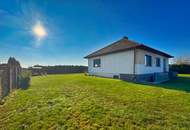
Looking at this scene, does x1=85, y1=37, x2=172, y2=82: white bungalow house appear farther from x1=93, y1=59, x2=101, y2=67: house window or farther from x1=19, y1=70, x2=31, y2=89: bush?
x1=19, y1=70, x2=31, y2=89: bush

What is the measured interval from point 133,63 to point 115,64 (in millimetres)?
2776

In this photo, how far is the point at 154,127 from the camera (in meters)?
3.51

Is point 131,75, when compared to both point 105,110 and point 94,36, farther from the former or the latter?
point 105,110

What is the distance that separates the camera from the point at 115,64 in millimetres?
16406

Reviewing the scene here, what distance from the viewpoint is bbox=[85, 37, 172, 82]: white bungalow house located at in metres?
13.9

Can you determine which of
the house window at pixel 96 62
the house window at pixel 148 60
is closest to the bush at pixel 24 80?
the house window at pixel 96 62

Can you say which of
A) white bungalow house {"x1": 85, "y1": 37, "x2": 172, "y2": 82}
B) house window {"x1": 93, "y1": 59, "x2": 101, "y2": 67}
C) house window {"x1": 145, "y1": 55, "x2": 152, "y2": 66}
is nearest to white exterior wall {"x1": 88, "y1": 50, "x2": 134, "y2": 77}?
white bungalow house {"x1": 85, "y1": 37, "x2": 172, "y2": 82}

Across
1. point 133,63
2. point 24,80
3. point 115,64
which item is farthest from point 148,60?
point 24,80

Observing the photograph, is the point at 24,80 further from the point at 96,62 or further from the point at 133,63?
the point at 96,62

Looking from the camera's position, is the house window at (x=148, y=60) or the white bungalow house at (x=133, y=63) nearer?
the white bungalow house at (x=133, y=63)

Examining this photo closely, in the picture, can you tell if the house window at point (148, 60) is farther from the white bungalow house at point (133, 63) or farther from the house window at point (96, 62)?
the house window at point (96, 62)

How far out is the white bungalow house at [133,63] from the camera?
547 inches

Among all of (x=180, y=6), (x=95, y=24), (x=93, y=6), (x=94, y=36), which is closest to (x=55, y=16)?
(x=93, y=6)

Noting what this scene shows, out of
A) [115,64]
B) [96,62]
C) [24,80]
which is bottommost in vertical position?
[24,80]
